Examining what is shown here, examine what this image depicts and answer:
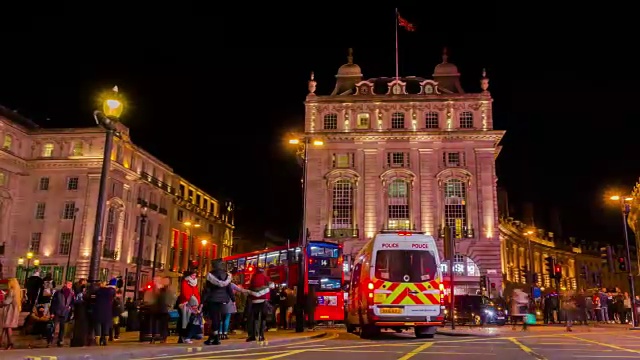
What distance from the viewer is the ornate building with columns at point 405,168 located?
54.4 metres

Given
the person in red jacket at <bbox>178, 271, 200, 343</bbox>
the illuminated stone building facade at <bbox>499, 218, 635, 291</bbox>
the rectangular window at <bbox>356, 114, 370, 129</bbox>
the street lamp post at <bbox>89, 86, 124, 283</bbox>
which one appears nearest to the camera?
the street lamp post at <bbox>89, 86, 124, 283</bbox>

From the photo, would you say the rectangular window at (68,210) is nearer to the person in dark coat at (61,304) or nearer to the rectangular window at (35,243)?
the rectangular window at (35,243)

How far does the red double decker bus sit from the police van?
1153cm

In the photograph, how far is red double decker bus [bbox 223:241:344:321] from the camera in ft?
93.8

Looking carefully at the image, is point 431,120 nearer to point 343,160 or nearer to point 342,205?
point 343,160

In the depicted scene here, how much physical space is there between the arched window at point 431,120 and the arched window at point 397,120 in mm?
2333

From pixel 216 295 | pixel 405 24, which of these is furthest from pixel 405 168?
pixel 216 295

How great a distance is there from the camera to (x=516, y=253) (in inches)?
3179

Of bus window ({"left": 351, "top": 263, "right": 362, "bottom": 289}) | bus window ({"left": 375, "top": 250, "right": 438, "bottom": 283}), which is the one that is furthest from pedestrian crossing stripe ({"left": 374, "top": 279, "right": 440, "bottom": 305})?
bus window ({"left": 351, "top": 263, "right": 362, "bottom": 289})

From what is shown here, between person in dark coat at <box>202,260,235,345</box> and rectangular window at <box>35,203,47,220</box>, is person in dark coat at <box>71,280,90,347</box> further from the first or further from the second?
rectangular window at <box>35,203,47,220</box>

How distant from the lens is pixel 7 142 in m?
56.8

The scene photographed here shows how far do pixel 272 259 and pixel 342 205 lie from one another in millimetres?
25465

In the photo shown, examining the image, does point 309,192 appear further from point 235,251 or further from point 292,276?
point 235,251

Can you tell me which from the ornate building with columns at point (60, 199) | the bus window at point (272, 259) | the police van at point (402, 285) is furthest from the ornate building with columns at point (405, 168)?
the police van at point (402, 285)
